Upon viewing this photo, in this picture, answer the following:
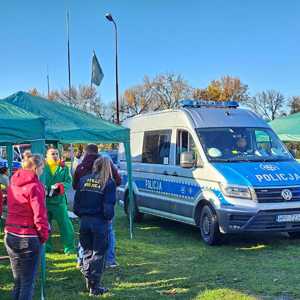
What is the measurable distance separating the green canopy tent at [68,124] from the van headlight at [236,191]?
74.8 inches

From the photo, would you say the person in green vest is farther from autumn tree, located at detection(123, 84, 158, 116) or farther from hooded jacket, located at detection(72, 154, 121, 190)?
autumn tree, located at detection(123, 84, 158, 116)

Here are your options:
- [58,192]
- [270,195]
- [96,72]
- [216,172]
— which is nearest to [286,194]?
[270,195]

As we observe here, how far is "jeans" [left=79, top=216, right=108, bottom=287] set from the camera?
19.3 ft

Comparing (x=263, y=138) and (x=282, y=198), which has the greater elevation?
(x=263, y=138)

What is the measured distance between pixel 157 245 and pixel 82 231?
3519mm

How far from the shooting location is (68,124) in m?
8.16

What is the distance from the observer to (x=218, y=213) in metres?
8.72

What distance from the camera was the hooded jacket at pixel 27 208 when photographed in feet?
15.5

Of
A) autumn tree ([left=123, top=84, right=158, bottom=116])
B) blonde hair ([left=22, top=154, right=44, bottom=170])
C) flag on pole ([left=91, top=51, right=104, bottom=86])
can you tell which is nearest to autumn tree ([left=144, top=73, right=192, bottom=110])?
autumn tree ([left=123, top=84, right=158, bottom=116])

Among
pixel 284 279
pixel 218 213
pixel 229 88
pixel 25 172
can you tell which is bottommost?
pixel 284 279

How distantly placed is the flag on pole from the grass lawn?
1502 cm

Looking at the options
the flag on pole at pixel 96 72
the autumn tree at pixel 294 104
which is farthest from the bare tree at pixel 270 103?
the flag on pole at pixel 96 72

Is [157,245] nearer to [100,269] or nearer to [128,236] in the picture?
[128,236]

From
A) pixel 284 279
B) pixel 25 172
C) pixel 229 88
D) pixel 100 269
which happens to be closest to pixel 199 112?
pixel 284 279
